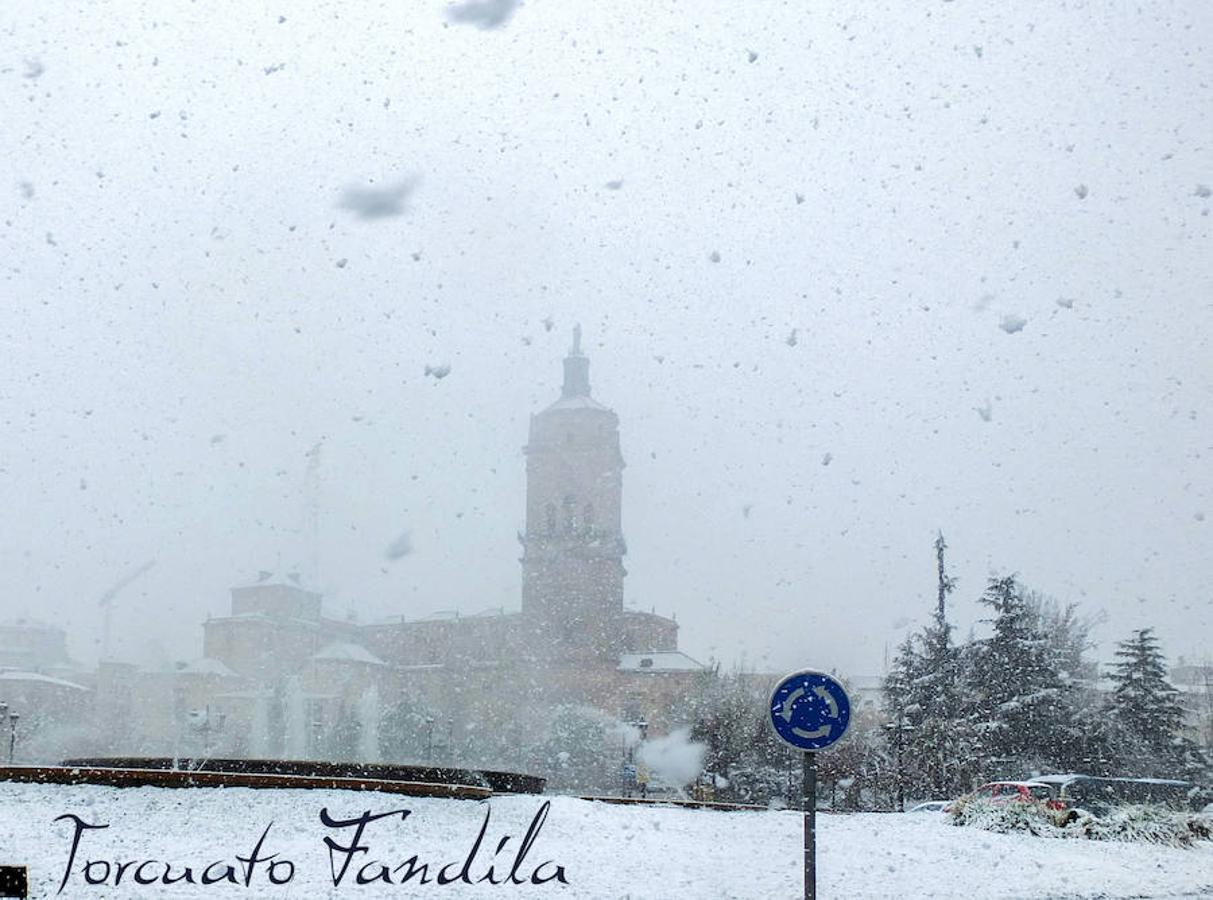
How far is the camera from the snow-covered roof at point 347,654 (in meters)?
83.5

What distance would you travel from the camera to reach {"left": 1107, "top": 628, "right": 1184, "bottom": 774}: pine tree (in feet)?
133

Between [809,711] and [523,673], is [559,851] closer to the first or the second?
[809,711]

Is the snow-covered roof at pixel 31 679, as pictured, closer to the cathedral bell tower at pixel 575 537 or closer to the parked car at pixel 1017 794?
the cathedral bell tower at pixel 575 537

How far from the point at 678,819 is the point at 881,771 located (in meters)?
31.3

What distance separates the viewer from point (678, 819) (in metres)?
15.6

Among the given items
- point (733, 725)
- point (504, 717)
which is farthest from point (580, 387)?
point (733, 725)

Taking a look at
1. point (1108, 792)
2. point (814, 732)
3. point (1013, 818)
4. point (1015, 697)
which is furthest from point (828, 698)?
point (1015, 697)

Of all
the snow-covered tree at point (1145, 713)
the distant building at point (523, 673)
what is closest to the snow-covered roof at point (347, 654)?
the distant building at point (523, 673)

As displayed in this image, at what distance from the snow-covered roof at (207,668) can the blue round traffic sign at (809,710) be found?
77.9m

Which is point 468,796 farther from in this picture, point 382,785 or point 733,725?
point 733,725

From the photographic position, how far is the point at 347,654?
277ft

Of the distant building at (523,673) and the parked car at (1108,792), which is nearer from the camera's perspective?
the parked car at (1108,792)

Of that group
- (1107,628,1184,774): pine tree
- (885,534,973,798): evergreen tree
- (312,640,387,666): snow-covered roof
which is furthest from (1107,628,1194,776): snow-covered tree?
(312,640,387,666): snow-covered roof

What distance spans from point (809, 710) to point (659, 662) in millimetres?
64674
